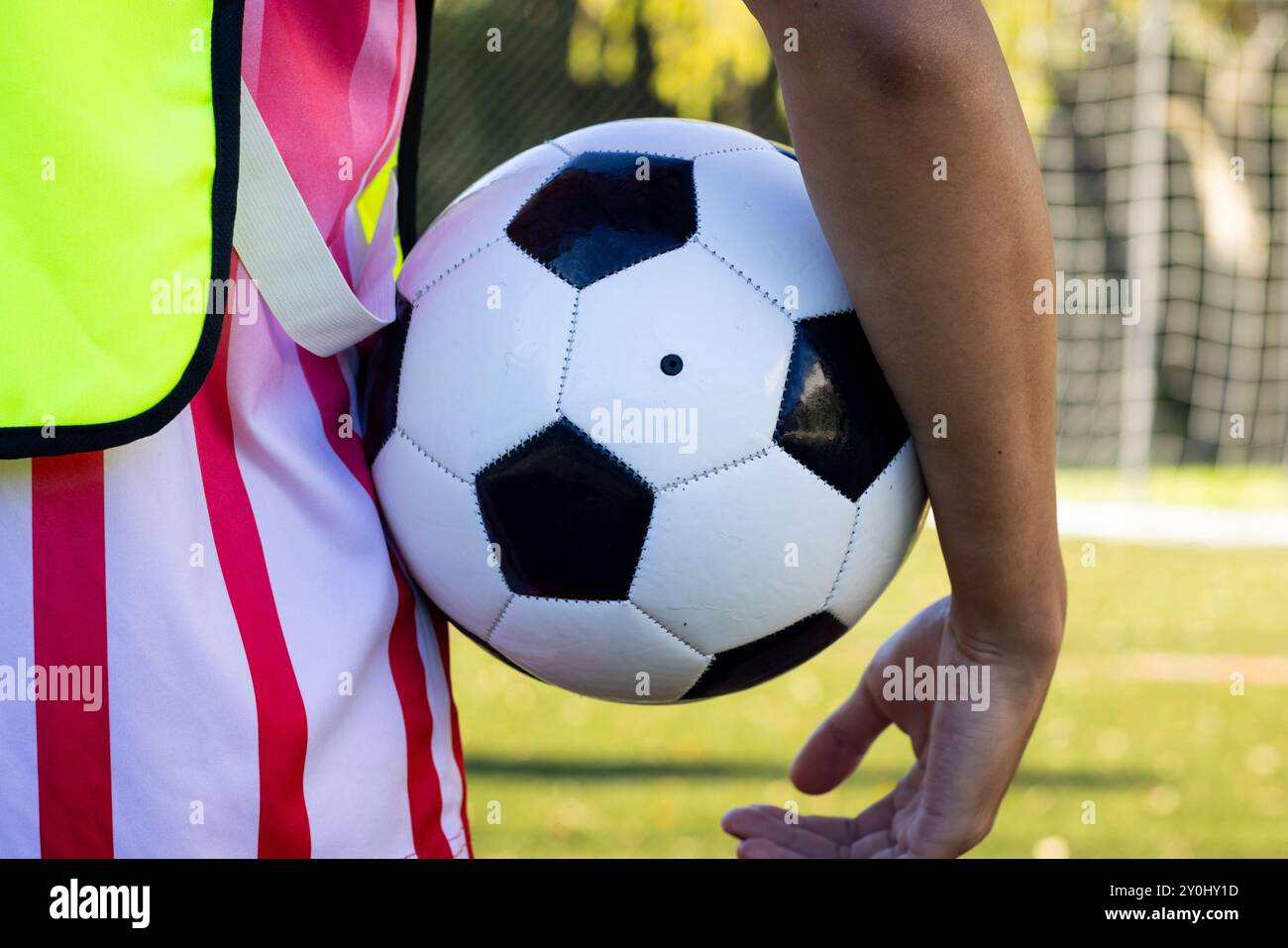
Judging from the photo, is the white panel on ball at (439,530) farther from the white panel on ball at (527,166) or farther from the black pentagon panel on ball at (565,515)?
the white panel on ball at (527,166)

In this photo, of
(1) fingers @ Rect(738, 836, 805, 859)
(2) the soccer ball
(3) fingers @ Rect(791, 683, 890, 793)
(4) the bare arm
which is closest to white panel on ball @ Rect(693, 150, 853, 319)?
(2) the soccer ball

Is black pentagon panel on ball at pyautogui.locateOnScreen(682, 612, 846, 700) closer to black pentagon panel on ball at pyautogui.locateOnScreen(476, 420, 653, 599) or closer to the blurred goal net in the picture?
black pentagon panel on ball at pyautogui.locateOnScreen(476, 420, 653, 599)

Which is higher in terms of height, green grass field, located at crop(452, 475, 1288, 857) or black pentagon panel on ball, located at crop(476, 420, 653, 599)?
black pentagon panel on ball, located at crop(476, 420, 653, 599)

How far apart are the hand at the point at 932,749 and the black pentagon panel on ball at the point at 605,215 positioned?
18.0 inches

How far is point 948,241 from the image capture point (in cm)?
102

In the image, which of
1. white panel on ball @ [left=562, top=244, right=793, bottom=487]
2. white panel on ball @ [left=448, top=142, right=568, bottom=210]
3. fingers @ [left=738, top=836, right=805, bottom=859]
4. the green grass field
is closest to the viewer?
white panel on ball @ [left=562, top=244, right=793, bottom=487]

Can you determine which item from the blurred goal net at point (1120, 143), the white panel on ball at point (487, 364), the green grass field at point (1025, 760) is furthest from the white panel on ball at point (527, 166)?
the blurred goal net at point (1120, 143)

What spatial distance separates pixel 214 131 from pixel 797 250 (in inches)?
20.1

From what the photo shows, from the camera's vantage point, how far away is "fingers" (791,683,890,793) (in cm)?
161

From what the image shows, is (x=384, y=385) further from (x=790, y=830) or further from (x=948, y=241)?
(x=790, y=830)

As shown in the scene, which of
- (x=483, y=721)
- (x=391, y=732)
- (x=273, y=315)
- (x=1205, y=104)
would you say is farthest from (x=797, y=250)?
(x=1205, y=104)
